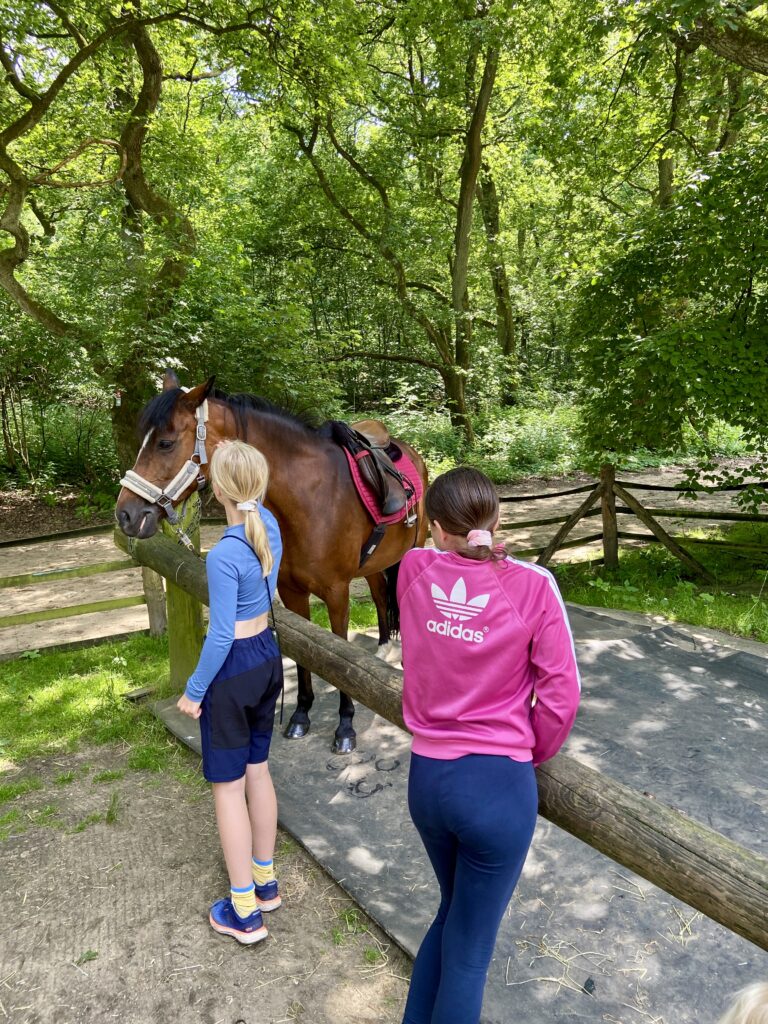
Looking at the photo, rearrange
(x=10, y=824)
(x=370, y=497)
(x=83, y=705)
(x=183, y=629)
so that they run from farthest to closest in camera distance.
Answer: (x=83, y=705) < (x=183, y=629) < (x=370, y=497) < (x=10, y=824)

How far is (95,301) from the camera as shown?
32.1 ft

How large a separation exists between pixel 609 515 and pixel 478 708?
7079mm

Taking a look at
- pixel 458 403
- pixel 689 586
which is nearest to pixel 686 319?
pixel 689 586

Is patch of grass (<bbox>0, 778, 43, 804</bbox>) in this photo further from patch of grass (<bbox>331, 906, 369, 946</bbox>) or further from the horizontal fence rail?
the horizontal fence rail

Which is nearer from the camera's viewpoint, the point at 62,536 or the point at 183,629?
the point at 183,629

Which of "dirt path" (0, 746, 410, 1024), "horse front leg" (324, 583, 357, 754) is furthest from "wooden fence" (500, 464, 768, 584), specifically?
"dirt path" (0, 746, 410, 1024)

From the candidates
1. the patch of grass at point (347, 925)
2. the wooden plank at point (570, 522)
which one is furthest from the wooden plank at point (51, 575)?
the wooden plank at point (570, 522)

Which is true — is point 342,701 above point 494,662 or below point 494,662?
below

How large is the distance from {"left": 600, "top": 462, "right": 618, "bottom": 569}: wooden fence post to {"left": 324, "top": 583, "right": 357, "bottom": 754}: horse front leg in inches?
197

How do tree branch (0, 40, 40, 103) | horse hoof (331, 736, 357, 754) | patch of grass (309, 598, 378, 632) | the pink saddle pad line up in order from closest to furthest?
horse hoof (331, 736, 357, 754) → the pink saddle pad → patch of grass (309, 598, 378, 632) → tree branch (0, 40, 40, 103)

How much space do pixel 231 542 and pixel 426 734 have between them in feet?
3.36

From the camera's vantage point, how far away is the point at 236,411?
138 inches

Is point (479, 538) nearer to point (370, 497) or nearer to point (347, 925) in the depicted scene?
point (347, 925)

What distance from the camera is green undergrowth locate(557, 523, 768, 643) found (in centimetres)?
602
